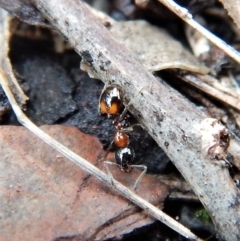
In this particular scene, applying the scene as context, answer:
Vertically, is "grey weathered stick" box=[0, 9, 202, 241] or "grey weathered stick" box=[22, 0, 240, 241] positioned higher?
"grey weathered stick" box=[22, 0, 240, 241]

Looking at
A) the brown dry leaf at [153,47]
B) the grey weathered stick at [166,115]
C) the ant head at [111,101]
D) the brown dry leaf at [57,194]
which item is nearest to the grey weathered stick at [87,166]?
the brown dry leaf at [57,194]

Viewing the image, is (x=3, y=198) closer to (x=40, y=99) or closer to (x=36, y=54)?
(x=40, y=99)

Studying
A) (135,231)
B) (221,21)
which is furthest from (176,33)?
(135,231)

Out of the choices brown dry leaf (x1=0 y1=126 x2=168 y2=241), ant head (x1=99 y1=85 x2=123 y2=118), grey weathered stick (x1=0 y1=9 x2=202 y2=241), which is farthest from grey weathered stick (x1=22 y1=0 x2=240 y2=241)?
brown dry leaf (x1=0 y1=126 x2=168 y2=241)

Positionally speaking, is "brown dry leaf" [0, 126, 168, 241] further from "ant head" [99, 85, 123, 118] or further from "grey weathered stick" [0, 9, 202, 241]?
"ant head" [99, 85, 123, 118]

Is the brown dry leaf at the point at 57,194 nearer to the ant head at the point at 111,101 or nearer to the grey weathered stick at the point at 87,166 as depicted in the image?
the grey weathered stick at the point at 87,166

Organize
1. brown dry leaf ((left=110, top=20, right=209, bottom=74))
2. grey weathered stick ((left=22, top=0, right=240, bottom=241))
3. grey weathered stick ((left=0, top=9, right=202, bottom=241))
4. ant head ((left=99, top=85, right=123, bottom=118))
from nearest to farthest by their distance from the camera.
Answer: grey weathered stick ((left=22, top=0, right=240, bottom=241)) → grey weathered stick ((left=0, top=9, right=202, bottom=241)) → ant head ((left=99, top=85, right=123, bottom=118)) → brown dry leaf ((left=110, top=20, right=209, bottom=74))

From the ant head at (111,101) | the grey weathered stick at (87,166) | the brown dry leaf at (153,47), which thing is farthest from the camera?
the brown dry leaf at (153,47)
